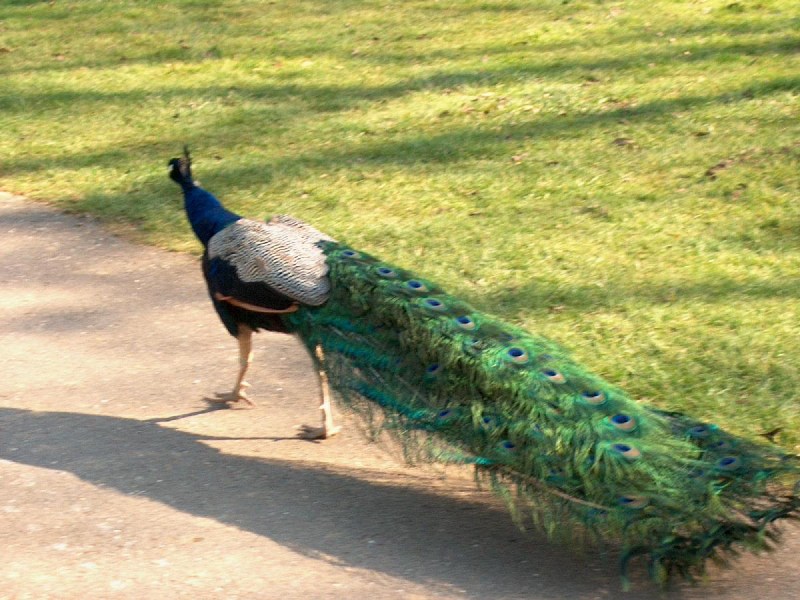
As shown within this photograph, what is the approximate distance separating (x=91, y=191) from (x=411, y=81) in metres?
3.30

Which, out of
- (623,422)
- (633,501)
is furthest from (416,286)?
(633,501)

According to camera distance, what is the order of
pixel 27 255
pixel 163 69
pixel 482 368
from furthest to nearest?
pixel 163 69, pixel 27 255, pixel 482 368

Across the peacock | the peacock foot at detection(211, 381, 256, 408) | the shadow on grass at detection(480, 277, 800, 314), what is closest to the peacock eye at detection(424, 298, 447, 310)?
the peacock

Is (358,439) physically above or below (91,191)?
below

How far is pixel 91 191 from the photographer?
26.3ft

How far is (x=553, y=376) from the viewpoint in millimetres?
3912

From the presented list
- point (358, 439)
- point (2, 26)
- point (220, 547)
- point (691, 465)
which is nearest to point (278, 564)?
point (220, 547)

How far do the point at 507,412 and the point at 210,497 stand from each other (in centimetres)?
133

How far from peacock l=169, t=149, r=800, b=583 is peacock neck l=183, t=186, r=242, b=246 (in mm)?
133

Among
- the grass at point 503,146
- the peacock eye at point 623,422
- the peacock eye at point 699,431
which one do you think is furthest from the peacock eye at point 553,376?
the grass at point 503,146

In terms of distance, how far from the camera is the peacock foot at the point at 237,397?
512 centimetres

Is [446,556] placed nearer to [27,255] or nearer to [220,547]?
[220,547]

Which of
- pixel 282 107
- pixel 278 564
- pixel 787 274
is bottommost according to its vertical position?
pixel 278 564

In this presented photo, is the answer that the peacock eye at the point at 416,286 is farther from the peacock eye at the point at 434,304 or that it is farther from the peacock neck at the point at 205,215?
the peacock neck at the point at 205,215
